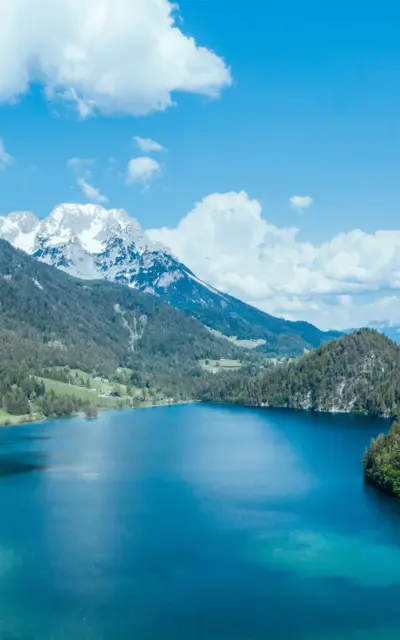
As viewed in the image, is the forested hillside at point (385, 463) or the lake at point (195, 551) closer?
the lake at point (195, 551)

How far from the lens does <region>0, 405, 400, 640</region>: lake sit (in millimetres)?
63125

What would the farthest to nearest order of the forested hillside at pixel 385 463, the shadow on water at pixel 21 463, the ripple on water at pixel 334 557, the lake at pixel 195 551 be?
the shadow on water at pixel 21 463, the forested hillside at pixel 385 463, the ripple on water at pixel 334 557, the lake at pixel 195 551

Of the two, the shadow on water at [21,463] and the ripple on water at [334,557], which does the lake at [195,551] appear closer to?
the ripple on water at [334,557]

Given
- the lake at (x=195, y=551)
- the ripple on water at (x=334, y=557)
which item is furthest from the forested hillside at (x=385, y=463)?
the ripple on water at (x=334, y=557)

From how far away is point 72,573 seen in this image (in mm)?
74938

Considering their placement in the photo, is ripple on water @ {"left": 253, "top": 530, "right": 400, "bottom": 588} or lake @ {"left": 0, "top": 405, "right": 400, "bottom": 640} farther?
ripple on water @ {"left": 253, "top": 530, "right": 400, "bottom": 588}

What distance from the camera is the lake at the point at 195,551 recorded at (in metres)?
63.1

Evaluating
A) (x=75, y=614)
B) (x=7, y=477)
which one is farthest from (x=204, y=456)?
(x=75, y=614)

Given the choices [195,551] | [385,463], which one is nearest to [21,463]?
[195,551]

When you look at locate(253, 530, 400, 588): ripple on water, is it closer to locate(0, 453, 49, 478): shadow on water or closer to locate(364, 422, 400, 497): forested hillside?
locate(364, 422, 400, 497): forested hillside

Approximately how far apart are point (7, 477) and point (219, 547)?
6057cm

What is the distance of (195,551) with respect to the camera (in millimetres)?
83375

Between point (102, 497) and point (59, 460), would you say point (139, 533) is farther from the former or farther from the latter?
point (59, 460)

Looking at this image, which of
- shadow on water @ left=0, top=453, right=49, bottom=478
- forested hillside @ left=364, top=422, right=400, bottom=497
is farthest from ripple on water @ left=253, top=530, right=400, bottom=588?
shadow on water @ left=0, top=453, right=49, bottom=478
